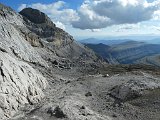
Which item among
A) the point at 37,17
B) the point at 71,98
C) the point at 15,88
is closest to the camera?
the point at 15,88

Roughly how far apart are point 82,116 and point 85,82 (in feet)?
82.0

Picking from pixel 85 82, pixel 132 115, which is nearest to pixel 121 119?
pixel 132 115

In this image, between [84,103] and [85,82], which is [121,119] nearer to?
[84,103]

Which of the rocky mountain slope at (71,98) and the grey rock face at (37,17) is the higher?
the grey rock face at (37,17)

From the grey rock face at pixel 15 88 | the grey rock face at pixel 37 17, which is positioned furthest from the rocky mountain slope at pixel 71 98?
the grey rock face at pixel 37 17

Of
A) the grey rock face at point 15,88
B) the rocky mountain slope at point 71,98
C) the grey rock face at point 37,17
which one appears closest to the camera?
the rocky mountain slope at point 71,98

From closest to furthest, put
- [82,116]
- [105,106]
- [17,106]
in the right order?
[82,116]
[17,106]
[105,106]

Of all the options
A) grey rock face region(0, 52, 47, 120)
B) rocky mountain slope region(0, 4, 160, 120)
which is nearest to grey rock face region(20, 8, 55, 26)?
rocky mountain slope region(0, 4, 160, 120)

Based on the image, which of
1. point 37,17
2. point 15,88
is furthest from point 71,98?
point 37,17

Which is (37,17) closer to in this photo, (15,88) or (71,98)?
(71,98)

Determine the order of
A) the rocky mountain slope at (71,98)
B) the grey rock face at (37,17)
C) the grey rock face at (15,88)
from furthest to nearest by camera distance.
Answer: the grey rock face at (37,17)
the grey rock face at (15,88)
the rocky mountain slope at (71,98)

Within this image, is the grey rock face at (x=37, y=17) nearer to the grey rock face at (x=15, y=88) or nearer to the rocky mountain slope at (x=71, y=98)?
the rocky mountain slope at (x=71, y=98)

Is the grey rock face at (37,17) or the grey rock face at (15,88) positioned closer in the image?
the grey rock face at (15,88)

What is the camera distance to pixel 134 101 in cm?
4534
